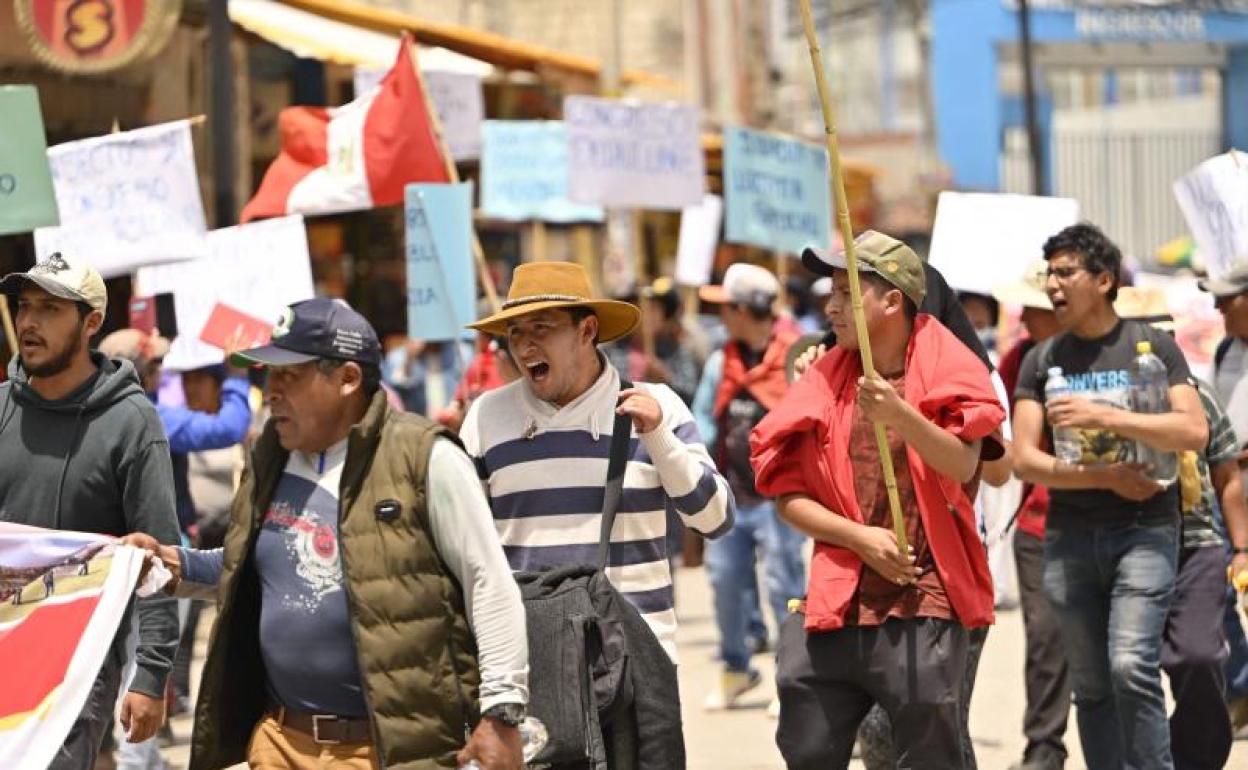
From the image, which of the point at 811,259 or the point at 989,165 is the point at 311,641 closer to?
the point at 811,259

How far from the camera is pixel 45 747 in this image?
571 cm

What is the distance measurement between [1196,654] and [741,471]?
3941 millimetres

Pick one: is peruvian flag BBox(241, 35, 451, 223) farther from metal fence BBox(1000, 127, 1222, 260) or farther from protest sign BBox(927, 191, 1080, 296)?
metal fence BBox(1000, 127, 1222, 260)

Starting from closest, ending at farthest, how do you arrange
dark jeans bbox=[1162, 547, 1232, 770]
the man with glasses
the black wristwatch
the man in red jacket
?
the black wristwatch
the man in red jacket
the man with glasses
dark jeans bbox=[1162, 547, 1232, 770]

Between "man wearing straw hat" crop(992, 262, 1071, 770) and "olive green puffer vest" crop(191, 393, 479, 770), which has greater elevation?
"olive green puffer vest" crop(191, 393, 479, 770)

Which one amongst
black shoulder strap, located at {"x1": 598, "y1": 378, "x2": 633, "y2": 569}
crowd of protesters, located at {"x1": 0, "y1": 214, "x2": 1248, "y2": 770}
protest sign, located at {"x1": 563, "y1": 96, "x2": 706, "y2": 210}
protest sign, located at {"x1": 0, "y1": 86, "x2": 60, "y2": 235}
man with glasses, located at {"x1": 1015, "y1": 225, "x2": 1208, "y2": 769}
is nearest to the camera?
crowd of protesters, located at {"x1": 0, "y1": 214, "x2": 1248, "y2": 770}

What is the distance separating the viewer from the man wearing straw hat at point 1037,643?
896cm

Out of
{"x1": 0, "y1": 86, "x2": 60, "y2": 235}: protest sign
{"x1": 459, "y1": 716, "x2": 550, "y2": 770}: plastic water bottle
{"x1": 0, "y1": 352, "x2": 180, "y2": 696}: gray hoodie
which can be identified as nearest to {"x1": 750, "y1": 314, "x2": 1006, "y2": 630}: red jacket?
{"x1": 459, "y1": 716, "x2": 550, "y2": 770}: plastic water bottle

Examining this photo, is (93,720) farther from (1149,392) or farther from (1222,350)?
(1222,350)

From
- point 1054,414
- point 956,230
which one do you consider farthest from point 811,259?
point 956,230

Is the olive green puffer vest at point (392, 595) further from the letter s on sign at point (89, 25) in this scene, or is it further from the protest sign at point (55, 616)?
the letter s on sign at point (89, 25)

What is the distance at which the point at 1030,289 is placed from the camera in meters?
9.35

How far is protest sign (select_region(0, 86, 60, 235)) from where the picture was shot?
8891 mm

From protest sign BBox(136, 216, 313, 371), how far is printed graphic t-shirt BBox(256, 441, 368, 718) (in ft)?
17.1
